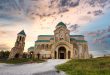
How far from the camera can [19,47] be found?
194 ft

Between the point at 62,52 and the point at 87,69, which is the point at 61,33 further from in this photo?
the point at 87,69

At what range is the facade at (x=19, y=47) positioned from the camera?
5609 cm

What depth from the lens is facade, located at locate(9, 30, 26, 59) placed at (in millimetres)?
56094

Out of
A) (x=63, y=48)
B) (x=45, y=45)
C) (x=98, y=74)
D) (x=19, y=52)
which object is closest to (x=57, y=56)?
(x=63, y=48)

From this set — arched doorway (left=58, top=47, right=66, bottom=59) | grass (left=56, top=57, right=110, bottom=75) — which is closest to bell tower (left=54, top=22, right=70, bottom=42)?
arched doorway (left=58, top=47, right=66, bottom=59)

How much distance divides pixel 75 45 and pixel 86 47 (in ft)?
18.5

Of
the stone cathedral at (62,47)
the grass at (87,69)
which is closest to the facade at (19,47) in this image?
the stone cathedral at (62,47)

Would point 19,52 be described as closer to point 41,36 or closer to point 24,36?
point 24,36

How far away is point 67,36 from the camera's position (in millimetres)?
63094

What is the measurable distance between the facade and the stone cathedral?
6925mm

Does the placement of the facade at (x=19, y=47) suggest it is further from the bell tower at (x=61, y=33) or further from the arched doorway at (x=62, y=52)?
the arched doorway at (x=62, y=52)

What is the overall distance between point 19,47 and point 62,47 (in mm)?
16959

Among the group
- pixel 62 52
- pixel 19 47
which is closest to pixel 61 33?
pixel 62 52

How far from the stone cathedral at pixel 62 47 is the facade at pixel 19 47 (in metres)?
Answer: 6.93
